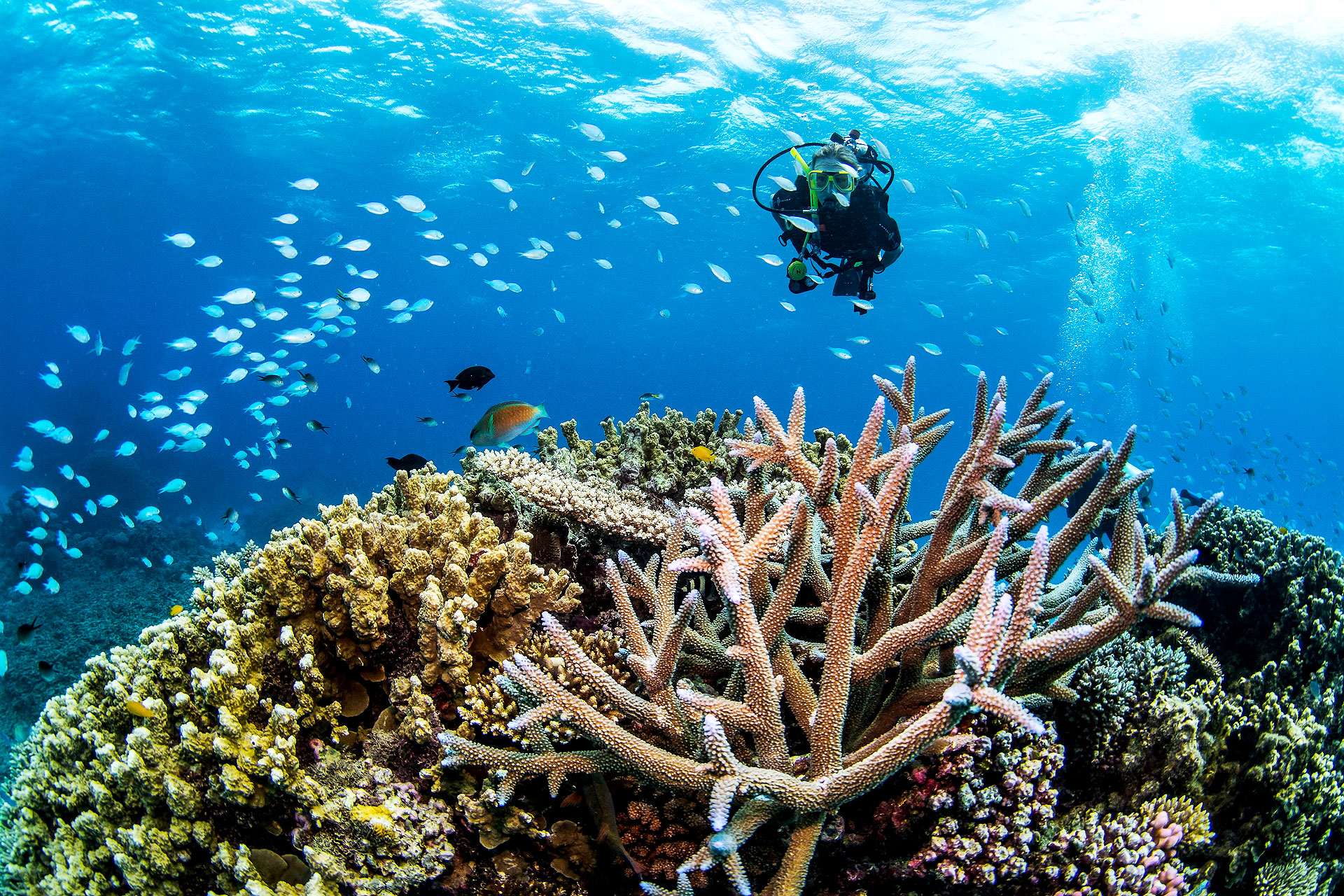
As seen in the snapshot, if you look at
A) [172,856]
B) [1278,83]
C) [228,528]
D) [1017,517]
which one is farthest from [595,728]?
[1278,83]

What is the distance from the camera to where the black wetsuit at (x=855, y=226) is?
28.9 ft

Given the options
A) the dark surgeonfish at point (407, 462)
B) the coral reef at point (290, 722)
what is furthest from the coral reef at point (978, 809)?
the dark surgeonfish at point (407, 462)

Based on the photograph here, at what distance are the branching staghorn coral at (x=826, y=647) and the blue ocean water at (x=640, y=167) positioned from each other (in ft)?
15.9

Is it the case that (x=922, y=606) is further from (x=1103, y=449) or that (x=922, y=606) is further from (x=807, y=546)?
(x=1103, y=449)

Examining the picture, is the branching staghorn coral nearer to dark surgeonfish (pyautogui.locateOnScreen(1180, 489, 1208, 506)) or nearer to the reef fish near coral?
the reef fish near coral

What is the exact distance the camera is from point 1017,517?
2.87 m

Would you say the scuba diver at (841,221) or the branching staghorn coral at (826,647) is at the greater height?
the scuba diver at (841,221)

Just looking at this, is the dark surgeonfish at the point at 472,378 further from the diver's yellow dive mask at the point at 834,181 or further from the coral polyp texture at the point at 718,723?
the diver's yellow dive mask at the point at 834,181

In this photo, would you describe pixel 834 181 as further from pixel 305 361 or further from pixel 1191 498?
pixel 305 361

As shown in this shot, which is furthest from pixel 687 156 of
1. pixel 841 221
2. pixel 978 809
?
pixel 978 809

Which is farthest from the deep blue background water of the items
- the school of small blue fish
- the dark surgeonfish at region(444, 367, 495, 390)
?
the dark surgeonfish at region(444, 367, 495, 390)

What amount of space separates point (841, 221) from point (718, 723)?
339 inches

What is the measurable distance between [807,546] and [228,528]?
29212 millimetres

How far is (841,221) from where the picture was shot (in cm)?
887
